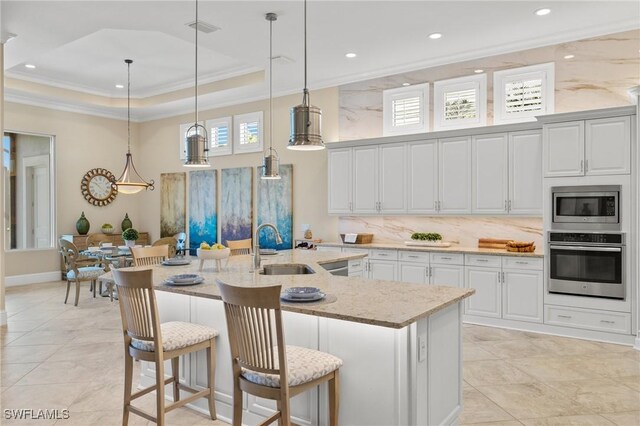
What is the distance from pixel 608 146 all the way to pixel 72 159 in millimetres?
9036

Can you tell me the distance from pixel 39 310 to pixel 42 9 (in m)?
3.99

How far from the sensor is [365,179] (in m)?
6.59

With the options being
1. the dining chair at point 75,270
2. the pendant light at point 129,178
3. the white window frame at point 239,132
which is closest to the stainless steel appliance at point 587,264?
the white window frame at point 239,132

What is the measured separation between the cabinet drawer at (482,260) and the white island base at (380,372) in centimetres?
274

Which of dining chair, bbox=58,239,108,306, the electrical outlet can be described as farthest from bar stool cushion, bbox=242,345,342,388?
dining chair, bbox=58,239,108,306

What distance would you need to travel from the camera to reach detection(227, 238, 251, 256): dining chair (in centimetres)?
532

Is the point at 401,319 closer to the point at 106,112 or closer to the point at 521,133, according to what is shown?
the point at 521,133

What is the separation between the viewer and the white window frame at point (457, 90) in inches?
235

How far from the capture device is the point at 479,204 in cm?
568

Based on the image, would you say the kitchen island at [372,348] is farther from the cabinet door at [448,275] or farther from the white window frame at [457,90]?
the white window frame at [457,90]

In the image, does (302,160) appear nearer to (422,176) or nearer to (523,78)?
(422,176)

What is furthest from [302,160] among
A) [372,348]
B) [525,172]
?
[372,348]

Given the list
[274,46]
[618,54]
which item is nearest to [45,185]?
[274,46]

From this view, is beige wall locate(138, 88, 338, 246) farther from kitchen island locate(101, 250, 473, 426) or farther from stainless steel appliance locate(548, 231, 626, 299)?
kitchen island locate(101, 250, 473, 426)
